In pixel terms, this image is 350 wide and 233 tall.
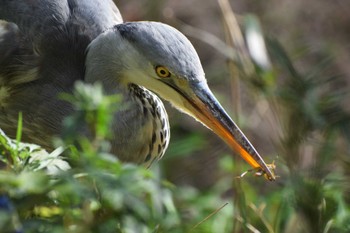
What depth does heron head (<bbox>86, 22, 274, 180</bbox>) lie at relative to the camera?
9.30 ft

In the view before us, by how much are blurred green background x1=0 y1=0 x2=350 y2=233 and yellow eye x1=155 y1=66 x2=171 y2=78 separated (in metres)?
0.35

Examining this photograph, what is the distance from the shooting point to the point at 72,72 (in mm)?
3189

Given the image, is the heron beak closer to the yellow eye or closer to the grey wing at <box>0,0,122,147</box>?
the yellow eye

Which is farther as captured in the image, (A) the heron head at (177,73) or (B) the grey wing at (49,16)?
(B) the grey wing at (49,16)

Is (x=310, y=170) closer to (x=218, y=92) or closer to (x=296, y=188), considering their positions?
(x=296, y=188)

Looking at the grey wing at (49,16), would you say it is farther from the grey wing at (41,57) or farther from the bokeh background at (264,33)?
the bokeh background at (264,33)

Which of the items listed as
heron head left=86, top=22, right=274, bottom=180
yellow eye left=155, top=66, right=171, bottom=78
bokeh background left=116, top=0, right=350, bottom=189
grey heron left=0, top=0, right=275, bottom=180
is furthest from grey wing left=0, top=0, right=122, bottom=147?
bokeh background left=116, top=0, right=350, bottom=189

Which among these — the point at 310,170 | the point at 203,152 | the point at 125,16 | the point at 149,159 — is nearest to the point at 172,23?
the point at 125,16

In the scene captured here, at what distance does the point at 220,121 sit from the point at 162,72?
26 cm

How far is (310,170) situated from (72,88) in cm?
129

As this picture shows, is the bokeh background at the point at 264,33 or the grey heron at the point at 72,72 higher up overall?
the grey heron at the point at 72,72

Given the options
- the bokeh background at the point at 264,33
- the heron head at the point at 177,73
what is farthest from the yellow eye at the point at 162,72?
the bokeh background at the point at 264,33

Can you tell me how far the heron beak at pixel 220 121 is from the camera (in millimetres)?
2830

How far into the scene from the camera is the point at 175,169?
14.3 feet
